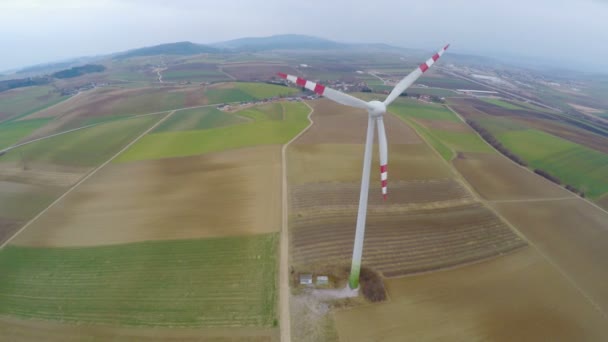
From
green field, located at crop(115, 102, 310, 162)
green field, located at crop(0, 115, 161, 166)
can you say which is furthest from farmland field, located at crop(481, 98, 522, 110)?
green field, located at crop(0, 115, 161, 166)

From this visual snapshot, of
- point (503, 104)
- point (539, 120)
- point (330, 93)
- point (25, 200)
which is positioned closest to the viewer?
point (330, 93)

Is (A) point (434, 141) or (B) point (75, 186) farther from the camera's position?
(A) point (434, 141)

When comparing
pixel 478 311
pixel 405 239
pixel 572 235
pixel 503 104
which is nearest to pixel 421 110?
pixel 503 104

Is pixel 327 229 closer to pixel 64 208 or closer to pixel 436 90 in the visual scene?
pixel 64 208

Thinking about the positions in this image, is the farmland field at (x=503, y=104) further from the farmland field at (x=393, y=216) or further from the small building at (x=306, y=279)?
the small building at (x=306, y=279)

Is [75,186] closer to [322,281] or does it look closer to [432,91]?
[322,281]

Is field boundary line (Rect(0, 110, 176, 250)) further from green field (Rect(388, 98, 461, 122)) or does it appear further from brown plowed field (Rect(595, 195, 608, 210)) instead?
brown plowed field (Rect(595, 195, 608, 210))

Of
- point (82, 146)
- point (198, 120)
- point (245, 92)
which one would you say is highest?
point (245, 92)

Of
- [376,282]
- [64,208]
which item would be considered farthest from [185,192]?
[376,282]
